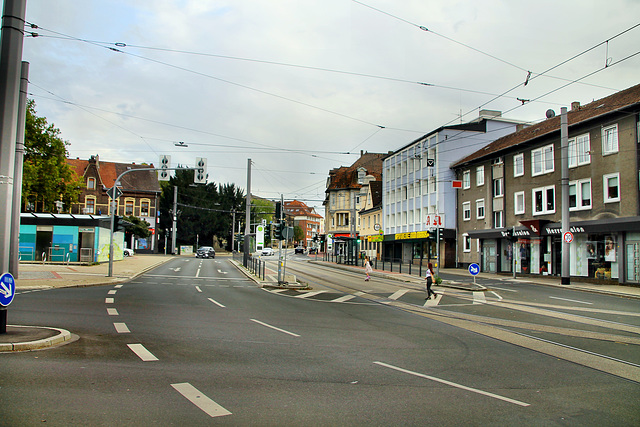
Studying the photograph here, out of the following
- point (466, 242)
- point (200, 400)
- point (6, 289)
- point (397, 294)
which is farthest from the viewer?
point (466, 242)

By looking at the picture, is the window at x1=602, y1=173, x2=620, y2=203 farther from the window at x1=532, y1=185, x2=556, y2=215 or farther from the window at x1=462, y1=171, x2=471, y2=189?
the window at x1=462, y1=171, x2=471, y2=189

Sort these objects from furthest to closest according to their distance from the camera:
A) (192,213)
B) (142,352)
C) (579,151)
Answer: (192,213) < (579,151) < (142,352)

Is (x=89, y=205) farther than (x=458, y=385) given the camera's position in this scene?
Yes

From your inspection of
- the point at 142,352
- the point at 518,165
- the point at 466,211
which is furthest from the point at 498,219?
the point at 142,352

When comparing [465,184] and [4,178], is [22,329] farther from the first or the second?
[465,184]

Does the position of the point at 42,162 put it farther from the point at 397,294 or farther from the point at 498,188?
the point at 498,188

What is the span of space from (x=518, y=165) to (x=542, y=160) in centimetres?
272

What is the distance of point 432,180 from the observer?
47.0m

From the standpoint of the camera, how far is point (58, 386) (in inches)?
230

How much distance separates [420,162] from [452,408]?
45.2 metres

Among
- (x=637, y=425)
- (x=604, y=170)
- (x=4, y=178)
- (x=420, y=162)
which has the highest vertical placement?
(x=420, y=162)

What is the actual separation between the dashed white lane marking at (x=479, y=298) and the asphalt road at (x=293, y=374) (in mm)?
5422

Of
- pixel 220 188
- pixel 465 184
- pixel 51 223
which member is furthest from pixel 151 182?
pixel 465 184

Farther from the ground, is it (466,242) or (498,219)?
(498,219)
